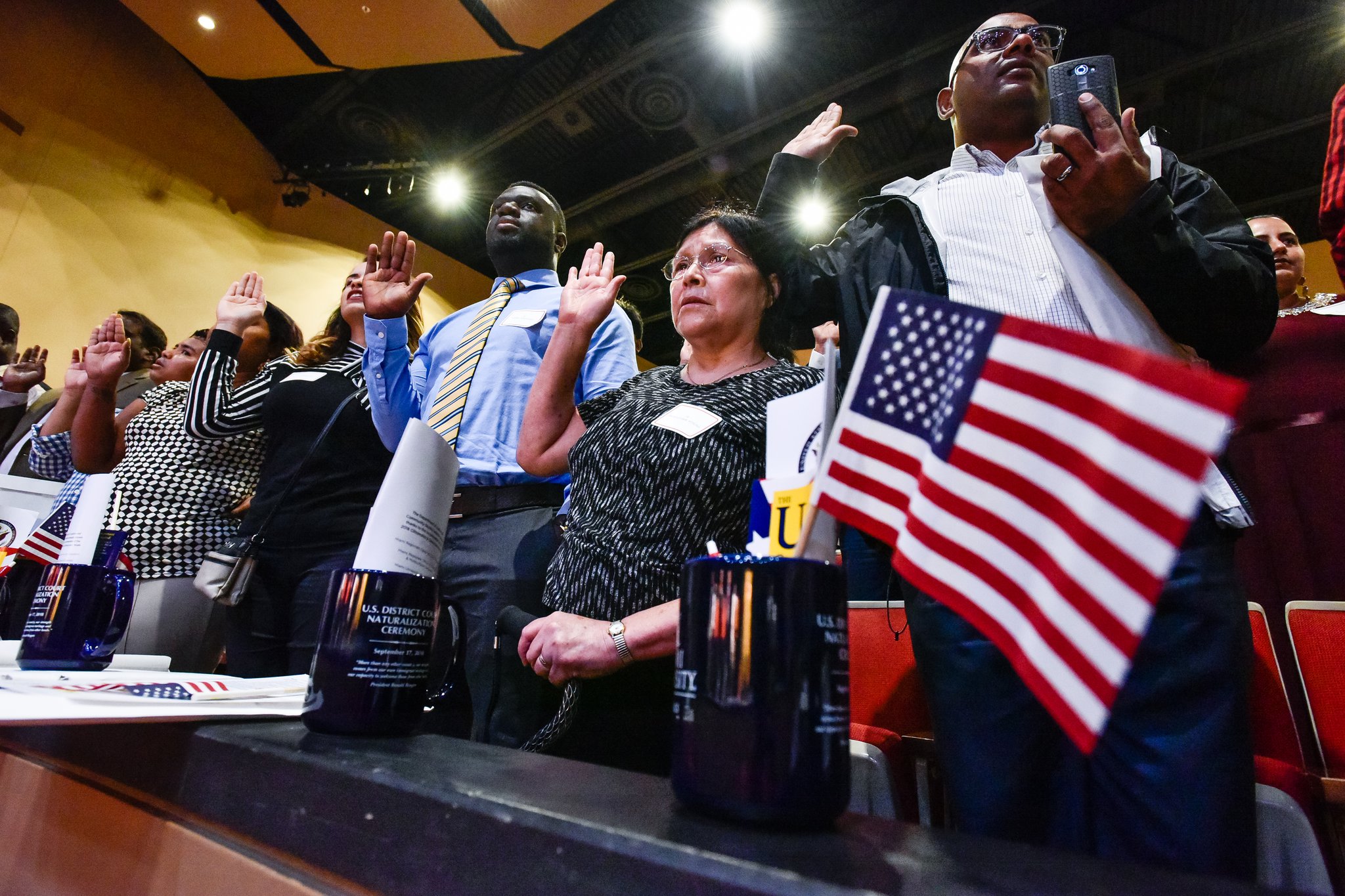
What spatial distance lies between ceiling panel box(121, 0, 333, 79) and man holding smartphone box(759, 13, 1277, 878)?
428cm

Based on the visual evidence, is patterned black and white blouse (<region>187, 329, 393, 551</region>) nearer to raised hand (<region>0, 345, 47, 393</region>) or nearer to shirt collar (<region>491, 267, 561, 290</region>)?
shirt collar (<region>491, 267, 561, 290</region>)

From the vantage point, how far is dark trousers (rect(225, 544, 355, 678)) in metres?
1.59

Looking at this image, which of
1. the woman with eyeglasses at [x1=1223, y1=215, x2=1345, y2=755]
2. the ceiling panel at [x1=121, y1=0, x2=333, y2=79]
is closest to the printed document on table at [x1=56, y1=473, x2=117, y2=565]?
the woman with eyeglasses at [x1=1223, y1=215, x2=1345, y2=755]

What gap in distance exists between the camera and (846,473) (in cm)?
44

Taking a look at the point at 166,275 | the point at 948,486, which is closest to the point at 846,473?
the point at 948,486

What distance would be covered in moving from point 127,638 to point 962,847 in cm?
210

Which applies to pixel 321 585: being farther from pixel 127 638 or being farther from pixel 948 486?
pixel 948 486

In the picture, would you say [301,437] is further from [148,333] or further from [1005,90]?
[148,333]

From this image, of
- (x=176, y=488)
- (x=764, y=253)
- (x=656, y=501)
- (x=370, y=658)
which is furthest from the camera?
(x=176, y=488)

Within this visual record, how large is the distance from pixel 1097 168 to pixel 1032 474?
1.69ft

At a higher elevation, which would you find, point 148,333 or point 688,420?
point 148,333

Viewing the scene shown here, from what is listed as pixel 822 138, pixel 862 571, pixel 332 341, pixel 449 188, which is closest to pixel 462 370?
pixel 332 341

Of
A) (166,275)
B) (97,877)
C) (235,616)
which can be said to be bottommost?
(97,877)

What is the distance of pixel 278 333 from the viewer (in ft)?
8.25
